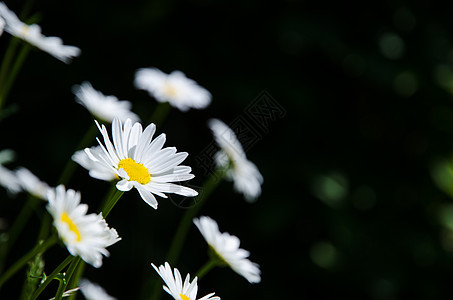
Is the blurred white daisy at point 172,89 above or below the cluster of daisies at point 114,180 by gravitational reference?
below

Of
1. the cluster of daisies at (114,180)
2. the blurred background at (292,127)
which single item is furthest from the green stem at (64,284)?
the blurred background at (292,127)

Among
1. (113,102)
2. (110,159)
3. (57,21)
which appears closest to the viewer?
(110,159)

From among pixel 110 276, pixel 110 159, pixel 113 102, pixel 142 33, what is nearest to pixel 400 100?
pixel 142 33

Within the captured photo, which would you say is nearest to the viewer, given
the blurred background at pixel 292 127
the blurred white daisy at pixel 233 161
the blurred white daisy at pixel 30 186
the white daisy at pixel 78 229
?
the white daisy at pixel 78 229

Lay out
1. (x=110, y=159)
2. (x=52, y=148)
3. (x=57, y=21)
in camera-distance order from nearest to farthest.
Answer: (x=110, y=159)
(x=52, y=148)
(x=57, y=21)

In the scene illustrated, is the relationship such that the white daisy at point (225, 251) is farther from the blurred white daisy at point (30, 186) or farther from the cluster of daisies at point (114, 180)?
the blurred white daisy at point (30, 186)

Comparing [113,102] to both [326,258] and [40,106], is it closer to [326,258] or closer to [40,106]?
[40,106]

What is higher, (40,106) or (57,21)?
(57,21)
